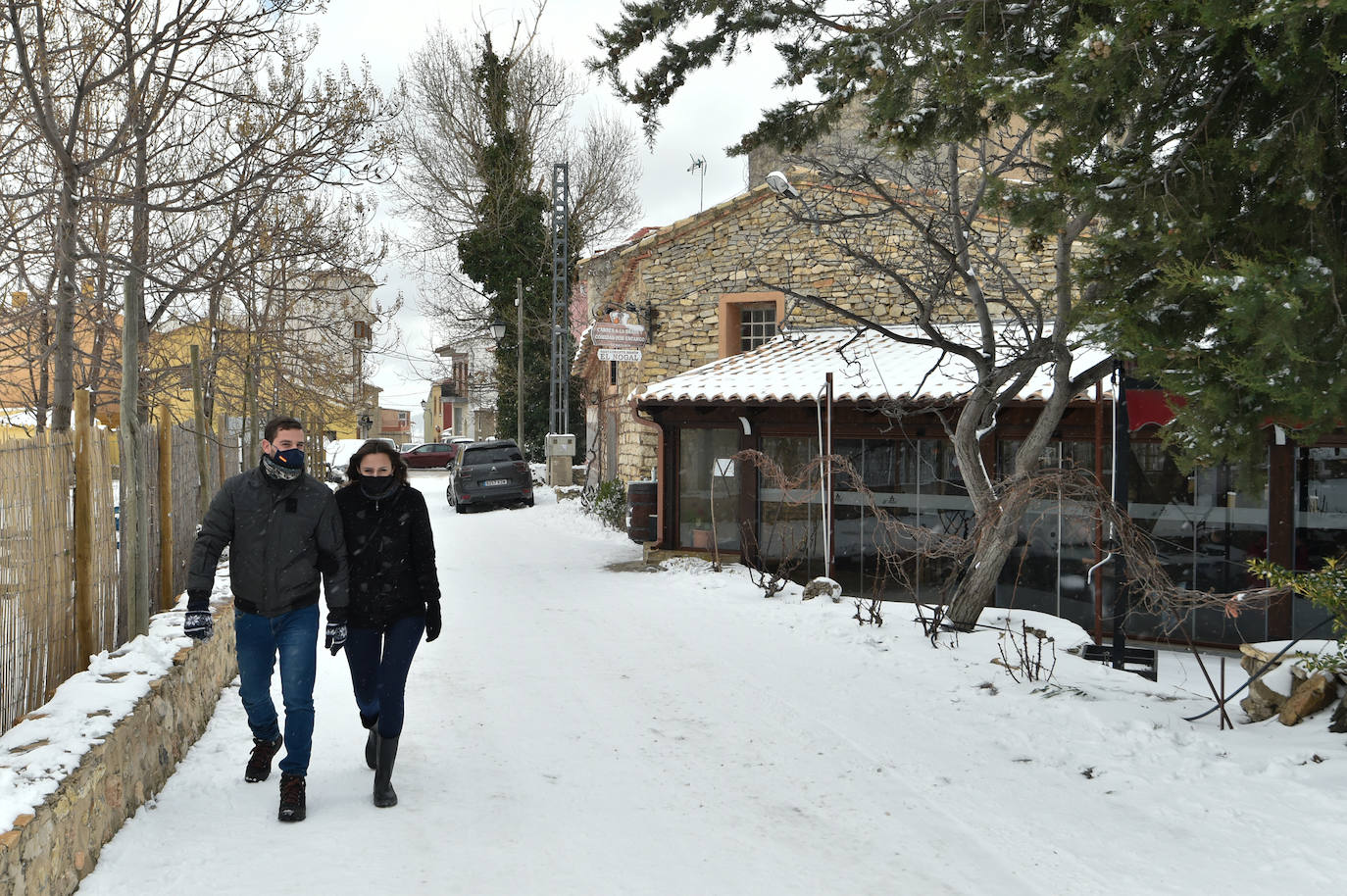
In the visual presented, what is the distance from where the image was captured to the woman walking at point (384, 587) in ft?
15.1

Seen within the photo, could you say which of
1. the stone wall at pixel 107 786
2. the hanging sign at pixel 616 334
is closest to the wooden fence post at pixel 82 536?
the stone wall at pixel 107 786

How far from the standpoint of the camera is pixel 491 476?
74.4 ft

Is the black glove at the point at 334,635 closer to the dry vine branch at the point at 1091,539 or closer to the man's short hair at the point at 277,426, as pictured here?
the man's short hair at the point at 277,426

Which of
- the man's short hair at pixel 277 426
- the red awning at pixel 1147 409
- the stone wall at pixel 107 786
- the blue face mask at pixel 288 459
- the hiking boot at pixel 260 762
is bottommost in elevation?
the hiking boot at pixel 260 762

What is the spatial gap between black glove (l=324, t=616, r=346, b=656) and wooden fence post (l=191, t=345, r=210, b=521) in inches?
158

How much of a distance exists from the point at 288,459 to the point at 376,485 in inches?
16.4

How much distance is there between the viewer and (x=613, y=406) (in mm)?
21891

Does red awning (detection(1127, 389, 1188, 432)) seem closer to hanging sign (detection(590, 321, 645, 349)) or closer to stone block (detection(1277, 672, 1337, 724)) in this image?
stone block (detection(1277, 672, 1337, 724))

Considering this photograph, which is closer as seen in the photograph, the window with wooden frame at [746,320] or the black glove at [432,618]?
the black glove at [432,618]

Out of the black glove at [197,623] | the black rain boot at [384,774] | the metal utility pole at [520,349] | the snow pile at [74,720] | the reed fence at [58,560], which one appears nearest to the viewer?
the snow pile at [74,720]

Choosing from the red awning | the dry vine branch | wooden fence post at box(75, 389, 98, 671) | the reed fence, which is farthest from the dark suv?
wooden fence post at box(75, 389, 98, 671)

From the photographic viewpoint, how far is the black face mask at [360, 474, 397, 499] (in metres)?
4.76

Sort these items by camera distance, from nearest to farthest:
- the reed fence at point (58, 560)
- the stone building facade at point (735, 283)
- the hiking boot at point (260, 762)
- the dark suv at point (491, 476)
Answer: the reed fence at point (58, 560) < the hiking boot at point (260, 762) < the stone building facade at point (735, 283) < the dark suv at point (491, 476)

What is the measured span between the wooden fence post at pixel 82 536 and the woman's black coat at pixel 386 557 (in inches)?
57.2
